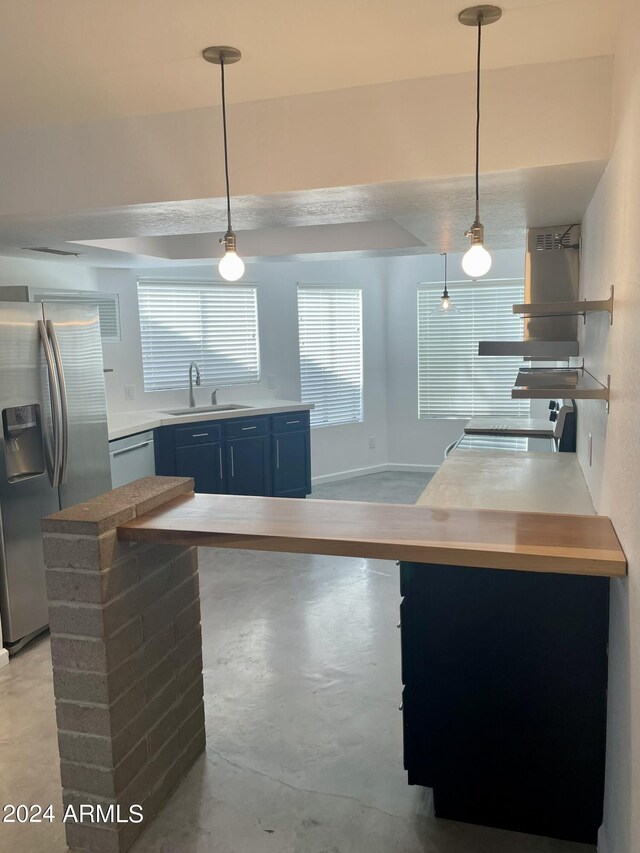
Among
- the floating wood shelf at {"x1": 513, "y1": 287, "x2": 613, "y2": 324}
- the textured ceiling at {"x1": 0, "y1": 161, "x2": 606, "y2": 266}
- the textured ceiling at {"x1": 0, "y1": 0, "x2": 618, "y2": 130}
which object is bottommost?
the floating wood shelf at {"x1": 513, "y1": 287, "x2": 613, "y2": 324}

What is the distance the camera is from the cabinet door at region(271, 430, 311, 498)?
5.79 m

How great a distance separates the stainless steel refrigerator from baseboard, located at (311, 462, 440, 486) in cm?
339

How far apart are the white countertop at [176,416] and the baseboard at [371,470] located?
113 centimetres

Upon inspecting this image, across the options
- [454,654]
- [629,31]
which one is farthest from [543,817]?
[629,31]

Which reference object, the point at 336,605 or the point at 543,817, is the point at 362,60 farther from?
the point at 336,605

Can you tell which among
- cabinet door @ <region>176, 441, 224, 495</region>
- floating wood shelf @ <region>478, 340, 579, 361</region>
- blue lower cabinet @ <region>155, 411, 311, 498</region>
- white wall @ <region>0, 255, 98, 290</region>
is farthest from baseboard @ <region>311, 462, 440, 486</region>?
floating wood shelf @ <region>478, 340, 579, 361</region>

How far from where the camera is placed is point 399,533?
1.88 meters

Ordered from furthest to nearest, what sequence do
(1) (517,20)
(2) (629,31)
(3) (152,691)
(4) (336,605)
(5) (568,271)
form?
(4) (336,605) → (5) (568,271) → (3) (152,691) → (1) (517,20) → (2) (629,31)

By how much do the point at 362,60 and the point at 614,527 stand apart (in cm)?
159

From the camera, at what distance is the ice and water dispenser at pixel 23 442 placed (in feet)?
10.8

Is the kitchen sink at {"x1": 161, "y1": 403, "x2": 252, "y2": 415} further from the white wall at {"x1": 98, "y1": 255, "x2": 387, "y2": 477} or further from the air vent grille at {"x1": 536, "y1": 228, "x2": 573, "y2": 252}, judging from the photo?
the air vent grille at {"x1": 536, "y1": 228, "x2": 573, "y2": 252}

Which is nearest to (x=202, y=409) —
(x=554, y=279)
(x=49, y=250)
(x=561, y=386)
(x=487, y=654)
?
(x=49, y=250)

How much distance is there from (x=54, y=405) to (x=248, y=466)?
2.30m

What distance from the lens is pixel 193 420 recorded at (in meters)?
5.20
